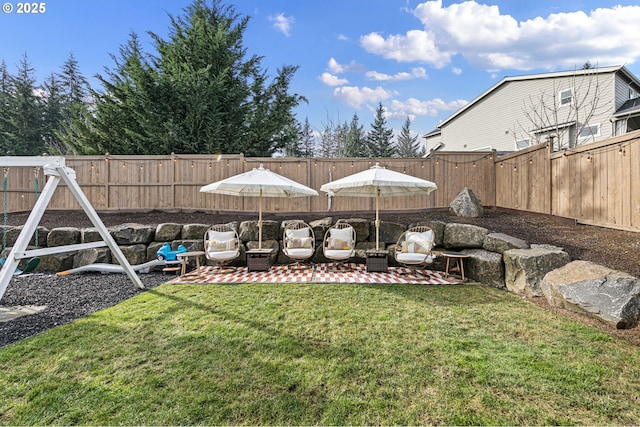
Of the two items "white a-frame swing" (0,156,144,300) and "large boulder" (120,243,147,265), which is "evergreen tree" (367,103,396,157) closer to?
"large boulder" (120,243,147,265)

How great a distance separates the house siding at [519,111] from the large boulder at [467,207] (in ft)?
24.7

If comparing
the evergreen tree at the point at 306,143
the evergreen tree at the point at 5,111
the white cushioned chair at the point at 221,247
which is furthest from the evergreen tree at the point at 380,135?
the evergreen tree at the point at 5,111

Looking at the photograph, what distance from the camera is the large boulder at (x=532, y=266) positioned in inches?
150

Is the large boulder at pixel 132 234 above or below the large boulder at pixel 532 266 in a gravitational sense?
above

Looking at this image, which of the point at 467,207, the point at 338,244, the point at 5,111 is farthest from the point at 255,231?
the point at 5,111

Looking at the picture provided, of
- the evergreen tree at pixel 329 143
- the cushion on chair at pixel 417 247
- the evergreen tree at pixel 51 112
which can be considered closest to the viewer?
the cushion on chair at pixel 417 247

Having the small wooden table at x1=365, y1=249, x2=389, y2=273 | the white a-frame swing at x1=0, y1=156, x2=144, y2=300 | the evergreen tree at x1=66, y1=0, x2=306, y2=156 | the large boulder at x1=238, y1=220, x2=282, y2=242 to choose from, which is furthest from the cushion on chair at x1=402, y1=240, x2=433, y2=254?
the evergreen tree at x1=66, y1=0, x2=306, y2=156

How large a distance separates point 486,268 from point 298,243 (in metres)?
3.43

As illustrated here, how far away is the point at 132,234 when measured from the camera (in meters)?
5.84

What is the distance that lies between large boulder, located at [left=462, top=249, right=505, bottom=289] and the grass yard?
4.09 ft

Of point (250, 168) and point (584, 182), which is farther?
point (250, 168)

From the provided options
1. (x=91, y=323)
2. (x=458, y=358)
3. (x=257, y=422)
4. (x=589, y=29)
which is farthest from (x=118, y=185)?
(x=589, y=29)

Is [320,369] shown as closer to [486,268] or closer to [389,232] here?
[486,268]

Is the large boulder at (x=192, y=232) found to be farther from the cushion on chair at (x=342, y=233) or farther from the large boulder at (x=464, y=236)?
→ the large boulder at (x=464, y=236)
